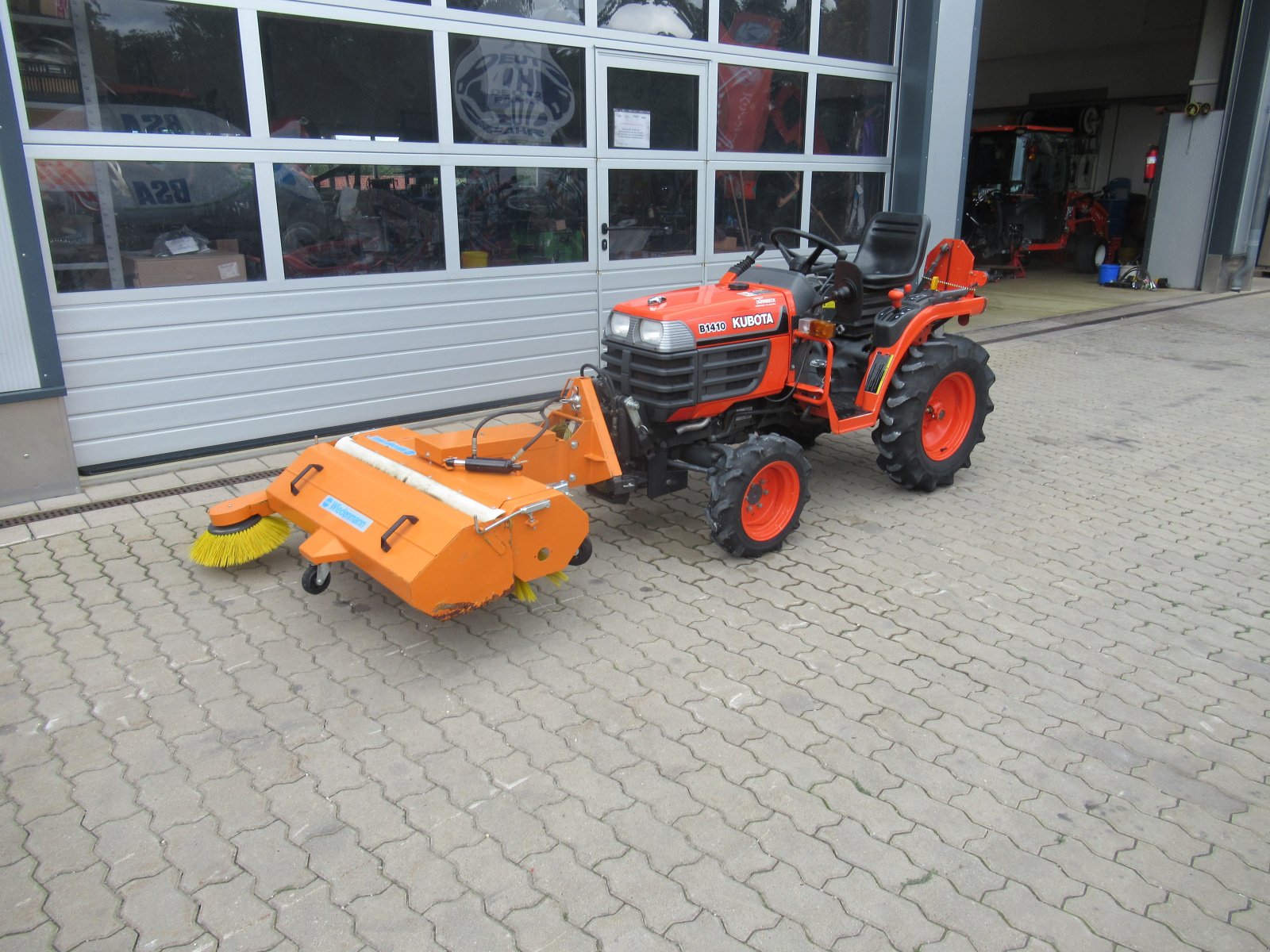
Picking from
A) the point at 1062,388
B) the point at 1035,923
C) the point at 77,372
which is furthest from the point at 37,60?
the point at 1062,388

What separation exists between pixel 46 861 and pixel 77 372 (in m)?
3.31

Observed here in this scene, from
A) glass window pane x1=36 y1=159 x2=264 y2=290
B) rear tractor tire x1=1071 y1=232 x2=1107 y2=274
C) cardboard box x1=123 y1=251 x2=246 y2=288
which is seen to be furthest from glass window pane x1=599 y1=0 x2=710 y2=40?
rear tractor tire x1=1071 y1=232 x2=1107 y2=274

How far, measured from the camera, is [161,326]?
5.13 metres

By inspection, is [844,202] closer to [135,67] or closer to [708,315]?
[708,315]

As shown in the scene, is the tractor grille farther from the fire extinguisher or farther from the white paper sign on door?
the fire extinguisher

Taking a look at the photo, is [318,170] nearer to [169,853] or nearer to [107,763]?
[107,763]

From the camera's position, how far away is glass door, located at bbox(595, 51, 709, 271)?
266 inches

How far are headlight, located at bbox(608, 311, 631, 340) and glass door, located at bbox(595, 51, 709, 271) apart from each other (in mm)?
2752

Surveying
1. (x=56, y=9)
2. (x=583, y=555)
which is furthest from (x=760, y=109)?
(x=583, y=555)

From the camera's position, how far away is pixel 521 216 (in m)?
6.45

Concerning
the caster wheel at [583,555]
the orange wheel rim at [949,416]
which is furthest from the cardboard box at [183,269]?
the orange wheel rim at [949,416]

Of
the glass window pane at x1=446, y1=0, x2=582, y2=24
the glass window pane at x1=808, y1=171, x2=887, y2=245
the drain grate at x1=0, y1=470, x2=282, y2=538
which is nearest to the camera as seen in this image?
the drain grate at x1=0, y1=470, x2=282, y2=538

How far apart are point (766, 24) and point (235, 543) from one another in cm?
624

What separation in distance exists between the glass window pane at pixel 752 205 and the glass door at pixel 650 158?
265mm
